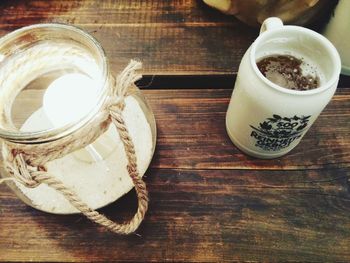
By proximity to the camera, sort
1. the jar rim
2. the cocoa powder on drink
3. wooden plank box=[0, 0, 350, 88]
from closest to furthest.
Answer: the jar rim
the cocoa powder on drink
wooden plank box=[0, 0, 350, 88]

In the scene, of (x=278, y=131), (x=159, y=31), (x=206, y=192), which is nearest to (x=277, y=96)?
(x=278, y=131)

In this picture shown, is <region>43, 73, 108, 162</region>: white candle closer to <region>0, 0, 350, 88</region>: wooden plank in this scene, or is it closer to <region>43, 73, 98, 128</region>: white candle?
<region>43, 73, 98, 128</region>: white candle

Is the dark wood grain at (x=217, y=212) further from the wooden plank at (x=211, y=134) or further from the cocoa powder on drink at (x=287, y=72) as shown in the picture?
the cocoa powder on drink at (x=287, y=72)

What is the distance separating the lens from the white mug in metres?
0.42

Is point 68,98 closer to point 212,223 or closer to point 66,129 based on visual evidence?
point 66,129

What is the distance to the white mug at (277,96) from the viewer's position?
42cm

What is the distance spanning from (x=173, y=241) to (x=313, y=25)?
17.2 inches

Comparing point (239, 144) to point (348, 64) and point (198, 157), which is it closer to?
point (198, 157)

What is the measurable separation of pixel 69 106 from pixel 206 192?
22cm

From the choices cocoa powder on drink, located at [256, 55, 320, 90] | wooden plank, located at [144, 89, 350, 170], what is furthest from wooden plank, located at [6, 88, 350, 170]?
cocoa powder on drink, located at [256, 55, 320, 90]

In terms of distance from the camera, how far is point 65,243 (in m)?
0.50

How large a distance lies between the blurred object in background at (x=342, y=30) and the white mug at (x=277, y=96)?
13cm

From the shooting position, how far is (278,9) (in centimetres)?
58

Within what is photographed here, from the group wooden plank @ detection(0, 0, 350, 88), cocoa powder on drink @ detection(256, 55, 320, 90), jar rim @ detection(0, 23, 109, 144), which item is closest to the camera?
jar rim @ detection(0, 23, 109, 144)
